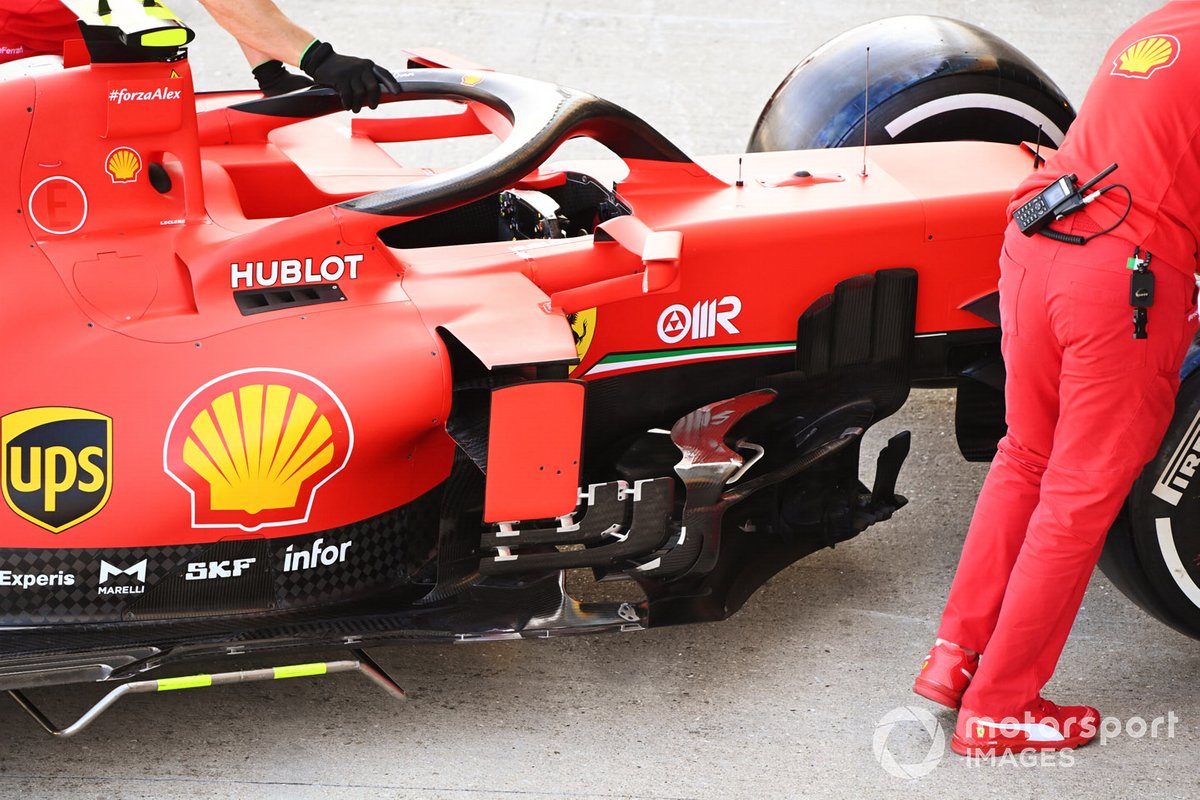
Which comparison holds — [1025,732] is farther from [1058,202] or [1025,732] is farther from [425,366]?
[425,366]

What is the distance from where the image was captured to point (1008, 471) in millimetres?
3164

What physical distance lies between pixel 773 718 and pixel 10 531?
1.69 m

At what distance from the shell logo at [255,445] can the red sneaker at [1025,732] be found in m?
1.47

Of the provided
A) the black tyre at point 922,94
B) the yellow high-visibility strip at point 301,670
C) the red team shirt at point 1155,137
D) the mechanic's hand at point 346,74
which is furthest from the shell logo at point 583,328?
the black tyre at point 922,94

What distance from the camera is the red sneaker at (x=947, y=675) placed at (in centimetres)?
326

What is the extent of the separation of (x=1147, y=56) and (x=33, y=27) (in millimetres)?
2646

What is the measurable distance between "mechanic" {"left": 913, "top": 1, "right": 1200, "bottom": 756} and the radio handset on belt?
0.7 inches

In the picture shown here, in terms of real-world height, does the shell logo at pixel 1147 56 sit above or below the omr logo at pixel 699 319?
above

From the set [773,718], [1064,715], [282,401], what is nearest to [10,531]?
[282,401]

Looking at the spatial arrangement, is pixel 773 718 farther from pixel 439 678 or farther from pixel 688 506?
pixel 439 678

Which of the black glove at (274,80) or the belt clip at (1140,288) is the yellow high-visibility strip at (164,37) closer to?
the black glove at (274,80)

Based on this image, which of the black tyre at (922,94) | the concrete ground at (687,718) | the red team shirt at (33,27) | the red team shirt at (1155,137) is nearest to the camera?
the red team shirt at (1155,137)

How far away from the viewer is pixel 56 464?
2893mm

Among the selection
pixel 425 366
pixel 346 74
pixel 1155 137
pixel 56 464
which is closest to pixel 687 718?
pixel 425 366
